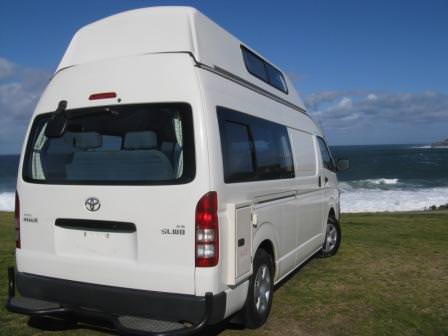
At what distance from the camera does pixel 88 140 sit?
399cm

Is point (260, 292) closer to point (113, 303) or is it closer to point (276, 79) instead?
point (113, 303)

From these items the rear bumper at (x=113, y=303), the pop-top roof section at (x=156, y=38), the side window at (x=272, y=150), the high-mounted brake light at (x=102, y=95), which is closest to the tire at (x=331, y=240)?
the side window at (x=272, y=150)

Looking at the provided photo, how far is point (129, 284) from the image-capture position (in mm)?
3633

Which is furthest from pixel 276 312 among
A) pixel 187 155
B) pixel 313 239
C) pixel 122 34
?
pixel 122 34

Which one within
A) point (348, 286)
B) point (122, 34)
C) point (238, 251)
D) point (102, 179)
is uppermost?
point (122, 34)

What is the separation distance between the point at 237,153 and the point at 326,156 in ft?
12.6

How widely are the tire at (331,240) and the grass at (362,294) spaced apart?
0.16 meters

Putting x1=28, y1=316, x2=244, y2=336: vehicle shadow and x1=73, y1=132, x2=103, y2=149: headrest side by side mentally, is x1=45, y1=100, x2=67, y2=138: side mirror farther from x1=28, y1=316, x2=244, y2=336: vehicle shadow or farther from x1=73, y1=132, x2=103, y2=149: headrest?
x1=28, y1=316, x2=244, y2=336: vehicle shadow

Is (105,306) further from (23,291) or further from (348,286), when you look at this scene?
(348,286)

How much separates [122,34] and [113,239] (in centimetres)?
179

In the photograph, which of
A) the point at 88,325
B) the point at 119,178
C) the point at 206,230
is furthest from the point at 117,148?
the point at 88,325

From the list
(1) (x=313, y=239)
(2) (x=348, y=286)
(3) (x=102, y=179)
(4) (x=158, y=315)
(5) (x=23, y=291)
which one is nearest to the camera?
(4) (x=158, y=315)

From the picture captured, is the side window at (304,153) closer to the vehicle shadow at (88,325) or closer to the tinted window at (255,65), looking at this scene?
the tinted window at (255,65)

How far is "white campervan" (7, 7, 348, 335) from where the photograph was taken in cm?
352
